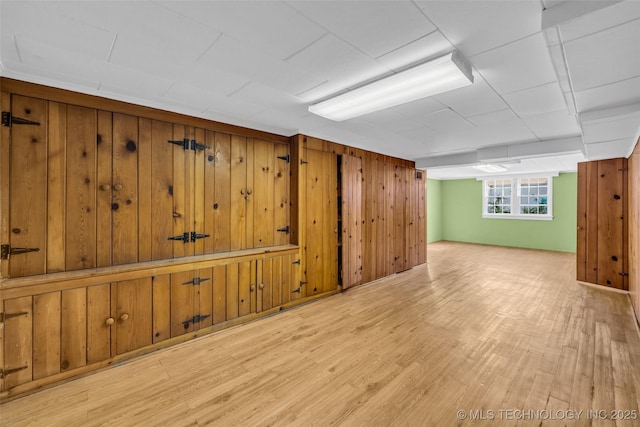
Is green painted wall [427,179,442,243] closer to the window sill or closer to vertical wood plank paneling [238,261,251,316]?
the window sill

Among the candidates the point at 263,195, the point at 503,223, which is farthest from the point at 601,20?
the point at 503,223

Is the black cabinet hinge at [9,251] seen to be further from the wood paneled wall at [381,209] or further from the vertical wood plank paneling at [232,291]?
the wood paneled wall at [381,209]

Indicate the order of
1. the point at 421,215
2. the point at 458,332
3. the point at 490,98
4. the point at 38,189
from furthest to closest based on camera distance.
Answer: the point at 421,215, the point at 458,332, the point at 490,98, the point at 38,189

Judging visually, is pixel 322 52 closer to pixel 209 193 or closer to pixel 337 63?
pixel 337 63

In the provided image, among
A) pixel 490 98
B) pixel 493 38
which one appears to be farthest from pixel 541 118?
pixel 493 38

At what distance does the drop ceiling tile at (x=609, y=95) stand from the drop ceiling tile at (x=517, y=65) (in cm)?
26

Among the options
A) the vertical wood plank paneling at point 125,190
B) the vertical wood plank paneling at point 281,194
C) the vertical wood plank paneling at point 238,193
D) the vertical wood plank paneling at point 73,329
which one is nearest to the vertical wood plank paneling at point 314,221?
the vertical wood plank paneling at point 281,194

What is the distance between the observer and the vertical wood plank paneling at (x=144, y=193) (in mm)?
2537

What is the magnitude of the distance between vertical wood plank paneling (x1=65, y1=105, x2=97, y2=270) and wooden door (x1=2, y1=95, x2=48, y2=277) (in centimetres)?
14

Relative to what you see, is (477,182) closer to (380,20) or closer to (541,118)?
(541,118)

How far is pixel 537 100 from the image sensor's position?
2430 mm

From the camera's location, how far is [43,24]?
1429 millimetres

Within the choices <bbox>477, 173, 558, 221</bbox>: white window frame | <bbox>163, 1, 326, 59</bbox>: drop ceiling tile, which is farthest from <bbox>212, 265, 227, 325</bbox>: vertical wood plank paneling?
<bbox>477, 173, 558, 221</bbox>: white window frame

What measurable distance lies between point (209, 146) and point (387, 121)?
2.01 m
